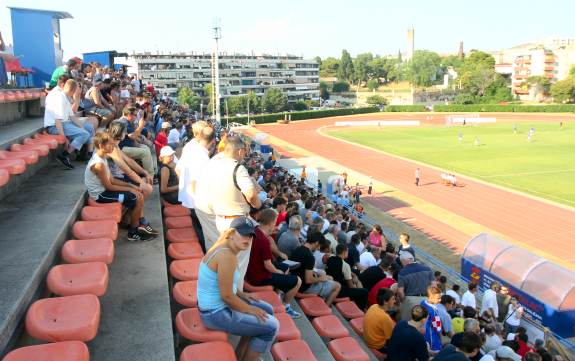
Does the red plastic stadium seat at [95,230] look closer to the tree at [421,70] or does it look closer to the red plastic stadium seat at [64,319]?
the red plastic stadium seat at [64,319]

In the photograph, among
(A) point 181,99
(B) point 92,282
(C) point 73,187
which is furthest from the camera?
(A) point 181,99

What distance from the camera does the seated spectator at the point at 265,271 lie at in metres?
5.88

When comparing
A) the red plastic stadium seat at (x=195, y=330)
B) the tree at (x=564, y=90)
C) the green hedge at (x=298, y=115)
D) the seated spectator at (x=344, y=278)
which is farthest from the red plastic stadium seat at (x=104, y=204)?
the tree at (x=564, y=90)

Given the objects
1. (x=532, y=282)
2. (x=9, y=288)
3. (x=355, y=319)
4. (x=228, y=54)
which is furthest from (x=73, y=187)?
(x=228, y=54)

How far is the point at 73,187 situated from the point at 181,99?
92215mm

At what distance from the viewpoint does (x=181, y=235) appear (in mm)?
6543

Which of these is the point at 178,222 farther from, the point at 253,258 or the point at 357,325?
the point at 357,325

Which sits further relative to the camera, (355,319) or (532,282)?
(532,282)

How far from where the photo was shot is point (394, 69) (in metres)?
154

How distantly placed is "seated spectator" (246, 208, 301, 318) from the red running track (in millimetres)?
14917

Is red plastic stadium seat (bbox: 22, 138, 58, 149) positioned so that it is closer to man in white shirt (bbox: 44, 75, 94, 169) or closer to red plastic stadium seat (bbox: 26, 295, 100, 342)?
man in white shirt (bbox: 44, 75, 94, 169)

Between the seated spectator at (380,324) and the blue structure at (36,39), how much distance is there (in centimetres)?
1679

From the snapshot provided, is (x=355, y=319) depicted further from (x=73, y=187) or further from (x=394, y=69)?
(x=394, y=69)

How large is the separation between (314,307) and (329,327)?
0.63 m
